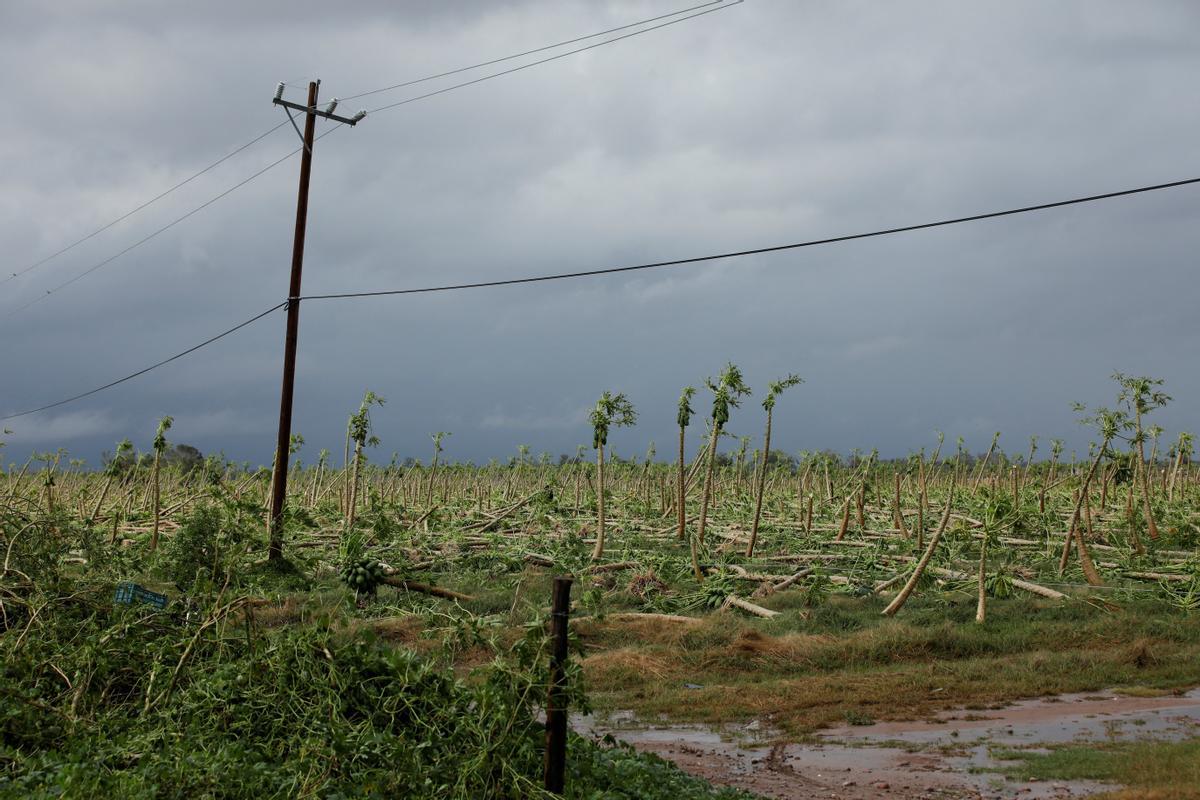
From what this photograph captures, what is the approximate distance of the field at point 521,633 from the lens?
6094mm

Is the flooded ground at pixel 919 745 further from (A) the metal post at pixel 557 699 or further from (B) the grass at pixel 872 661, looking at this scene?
(A) the metal post at pixel 557 699

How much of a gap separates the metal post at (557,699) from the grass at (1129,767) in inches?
182

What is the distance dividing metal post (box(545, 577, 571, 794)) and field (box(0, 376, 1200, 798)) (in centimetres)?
9

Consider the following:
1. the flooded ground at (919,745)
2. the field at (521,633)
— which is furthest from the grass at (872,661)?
the flooded ground at (919,745)

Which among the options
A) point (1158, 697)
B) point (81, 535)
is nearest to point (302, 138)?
point (81, 535)

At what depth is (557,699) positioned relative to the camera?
5852mm

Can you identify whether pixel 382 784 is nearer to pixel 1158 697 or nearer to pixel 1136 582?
pixel 1158 697

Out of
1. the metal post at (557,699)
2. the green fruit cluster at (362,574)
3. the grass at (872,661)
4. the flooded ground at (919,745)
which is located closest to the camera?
the metal post at (557,699)

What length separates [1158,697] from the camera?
436 inches

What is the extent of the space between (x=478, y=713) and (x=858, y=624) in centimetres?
903

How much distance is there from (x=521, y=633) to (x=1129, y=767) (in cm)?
712

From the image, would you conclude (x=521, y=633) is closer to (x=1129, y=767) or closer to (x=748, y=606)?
(x=748, y=606)

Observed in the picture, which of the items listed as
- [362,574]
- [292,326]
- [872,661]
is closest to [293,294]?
[292,326]

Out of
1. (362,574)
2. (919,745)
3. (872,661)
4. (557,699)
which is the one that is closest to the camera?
(557,699)
